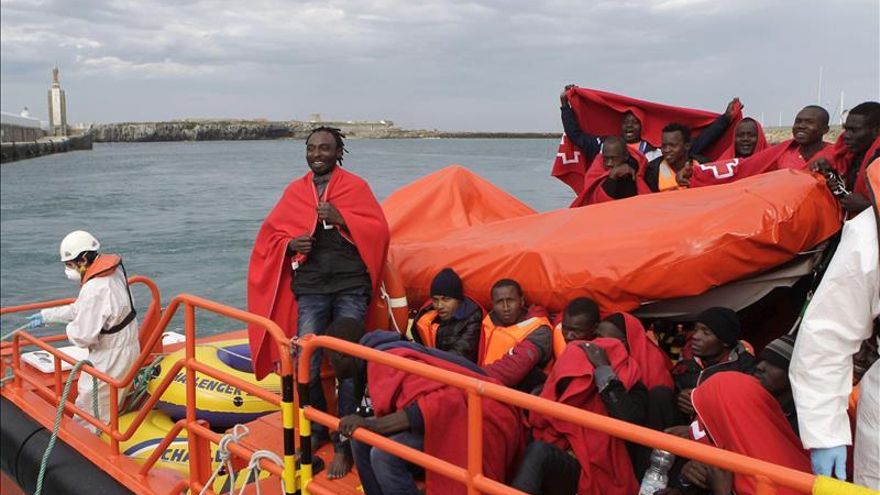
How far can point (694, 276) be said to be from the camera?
12.3 feet

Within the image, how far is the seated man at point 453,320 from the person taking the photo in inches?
165

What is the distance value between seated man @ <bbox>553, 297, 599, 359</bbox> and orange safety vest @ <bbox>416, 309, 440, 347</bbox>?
32.5 inches

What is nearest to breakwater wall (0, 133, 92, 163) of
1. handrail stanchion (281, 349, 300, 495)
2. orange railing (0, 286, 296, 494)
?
orange railing (0, 286, 296, 494)

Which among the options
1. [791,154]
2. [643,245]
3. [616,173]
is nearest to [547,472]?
[643,245]

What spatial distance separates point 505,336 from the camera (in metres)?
3.99

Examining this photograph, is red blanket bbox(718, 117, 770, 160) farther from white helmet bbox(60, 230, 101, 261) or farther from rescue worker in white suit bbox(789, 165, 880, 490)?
white helmet bbox(60, 230, 101, 261)

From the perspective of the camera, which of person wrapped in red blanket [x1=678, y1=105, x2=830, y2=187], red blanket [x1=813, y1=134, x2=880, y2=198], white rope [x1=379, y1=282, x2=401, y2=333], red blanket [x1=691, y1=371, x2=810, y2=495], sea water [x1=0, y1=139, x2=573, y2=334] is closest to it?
red blanket [x1=691, y1=371, x2=810, y2=495]

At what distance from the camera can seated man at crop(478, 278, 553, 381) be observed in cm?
395

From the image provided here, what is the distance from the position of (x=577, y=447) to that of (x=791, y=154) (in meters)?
2.72

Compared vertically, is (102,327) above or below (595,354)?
below

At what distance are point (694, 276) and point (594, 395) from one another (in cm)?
93

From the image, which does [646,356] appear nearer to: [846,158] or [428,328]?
[428,328]

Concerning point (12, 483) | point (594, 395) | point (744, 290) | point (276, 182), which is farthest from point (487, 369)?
point (276, 182)

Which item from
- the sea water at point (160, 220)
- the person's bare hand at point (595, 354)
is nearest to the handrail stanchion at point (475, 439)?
the person's bare hand at point (595, 354)
